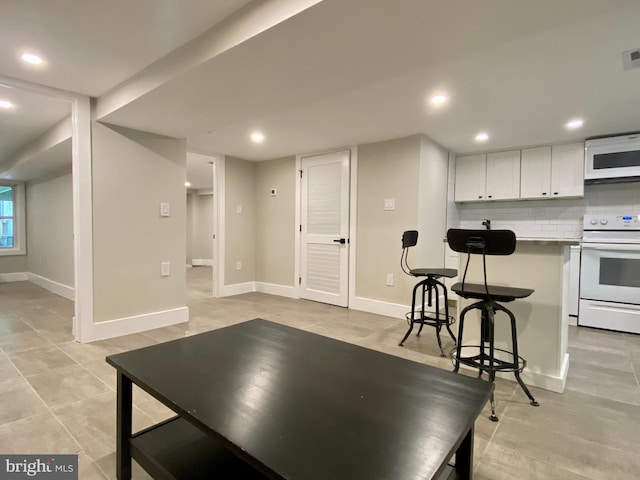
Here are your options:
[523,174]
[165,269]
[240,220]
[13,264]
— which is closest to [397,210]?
[523,174]

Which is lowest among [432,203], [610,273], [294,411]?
[294,411]

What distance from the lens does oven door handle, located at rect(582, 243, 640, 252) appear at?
3.57 meters

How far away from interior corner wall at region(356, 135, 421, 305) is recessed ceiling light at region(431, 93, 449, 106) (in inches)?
38.6

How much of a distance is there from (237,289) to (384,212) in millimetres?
2675

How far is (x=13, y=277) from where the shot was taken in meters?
6.52

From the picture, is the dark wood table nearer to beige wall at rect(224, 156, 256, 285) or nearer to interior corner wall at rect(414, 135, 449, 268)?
interior corner wall at rect(414, 135, 449, 268)

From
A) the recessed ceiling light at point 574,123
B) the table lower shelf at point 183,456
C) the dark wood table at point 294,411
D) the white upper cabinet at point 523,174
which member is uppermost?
the recessed ceiling light at point 574,123

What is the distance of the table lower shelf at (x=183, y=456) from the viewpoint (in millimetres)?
1198

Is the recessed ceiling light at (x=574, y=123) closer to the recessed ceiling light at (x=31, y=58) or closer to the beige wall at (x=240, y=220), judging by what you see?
the beige wall at (x=240, y=220)

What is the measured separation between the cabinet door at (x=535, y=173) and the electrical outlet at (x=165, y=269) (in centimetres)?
442

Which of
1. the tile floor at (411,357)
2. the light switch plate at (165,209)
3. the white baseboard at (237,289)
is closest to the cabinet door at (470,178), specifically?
the tile floor at (411,357)

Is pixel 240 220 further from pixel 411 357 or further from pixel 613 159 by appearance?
pixel 613 159

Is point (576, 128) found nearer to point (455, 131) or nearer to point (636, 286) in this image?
point (455, 131)

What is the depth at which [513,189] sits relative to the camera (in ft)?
14.7
